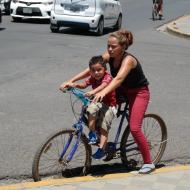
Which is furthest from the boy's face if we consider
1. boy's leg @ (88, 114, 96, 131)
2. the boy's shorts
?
boy's leg @ (88, 114, 96, 131)

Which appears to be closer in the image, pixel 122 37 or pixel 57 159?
pixel 122 37

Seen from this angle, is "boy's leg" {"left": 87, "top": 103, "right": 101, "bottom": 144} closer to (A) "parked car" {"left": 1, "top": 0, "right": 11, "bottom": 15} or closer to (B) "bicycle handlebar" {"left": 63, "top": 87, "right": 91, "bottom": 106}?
(B) "bicycle handlebar" {"left": 63, "top": 87, "right": 91, "bottom": 106}

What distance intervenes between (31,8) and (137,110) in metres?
16.9

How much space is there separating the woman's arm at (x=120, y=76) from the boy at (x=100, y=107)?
0.13 meters

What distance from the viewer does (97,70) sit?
210 inches

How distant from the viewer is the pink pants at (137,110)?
559cm

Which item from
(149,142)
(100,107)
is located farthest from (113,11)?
(100,107)

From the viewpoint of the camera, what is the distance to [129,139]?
6.07m

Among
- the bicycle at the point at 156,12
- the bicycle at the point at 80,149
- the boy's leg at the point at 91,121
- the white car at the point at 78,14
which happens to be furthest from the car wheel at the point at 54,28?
the boy's leg at the point at 91,121

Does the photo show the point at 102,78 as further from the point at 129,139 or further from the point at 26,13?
the point at 26,13

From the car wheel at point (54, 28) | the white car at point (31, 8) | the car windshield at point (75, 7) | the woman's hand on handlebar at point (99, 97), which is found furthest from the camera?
the white car at point (31, 8)

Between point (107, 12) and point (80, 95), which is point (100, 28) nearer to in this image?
point (107, 12)

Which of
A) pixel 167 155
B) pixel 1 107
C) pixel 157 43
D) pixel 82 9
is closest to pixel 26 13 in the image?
pixel 82 9

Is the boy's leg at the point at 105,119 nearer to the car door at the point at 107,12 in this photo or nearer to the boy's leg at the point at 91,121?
the boy's leg at the point at 91,121
